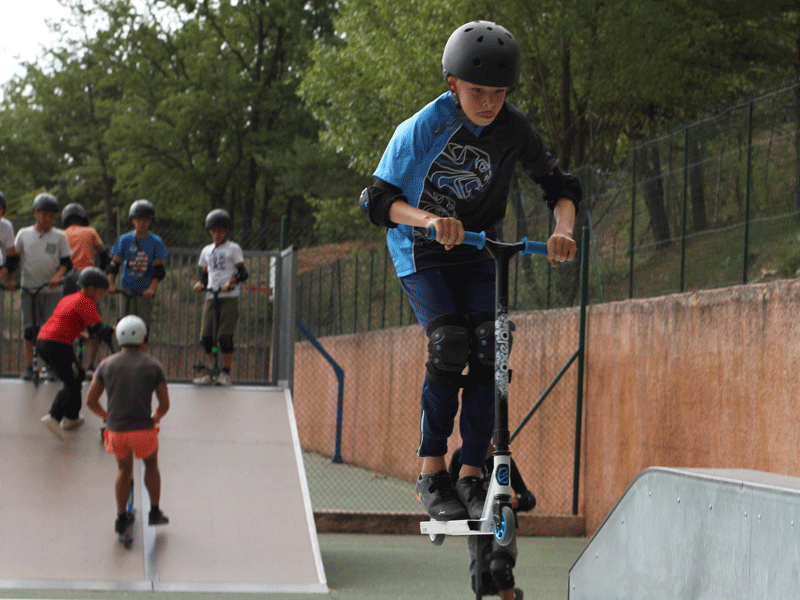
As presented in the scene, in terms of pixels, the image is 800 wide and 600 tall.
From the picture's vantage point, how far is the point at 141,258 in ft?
36.6

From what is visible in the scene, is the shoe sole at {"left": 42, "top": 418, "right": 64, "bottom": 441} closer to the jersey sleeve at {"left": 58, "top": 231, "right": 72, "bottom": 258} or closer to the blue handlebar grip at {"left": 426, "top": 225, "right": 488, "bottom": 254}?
the jersey sleeve at {"left": 58, "top": 231, "right": 72, "bottom": 258}

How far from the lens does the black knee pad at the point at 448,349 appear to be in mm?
3795

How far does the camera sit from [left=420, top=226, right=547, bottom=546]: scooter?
11.8ft

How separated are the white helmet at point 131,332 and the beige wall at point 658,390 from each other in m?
4.83

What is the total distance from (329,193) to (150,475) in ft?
98.2

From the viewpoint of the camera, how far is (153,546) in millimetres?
8172

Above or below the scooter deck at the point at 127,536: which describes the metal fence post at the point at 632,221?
above

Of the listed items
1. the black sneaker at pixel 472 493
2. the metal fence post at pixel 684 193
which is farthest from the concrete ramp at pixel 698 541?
the metal fence post at pixel 684 193

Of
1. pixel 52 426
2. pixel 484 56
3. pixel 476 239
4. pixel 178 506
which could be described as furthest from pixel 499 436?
pixel 52 426

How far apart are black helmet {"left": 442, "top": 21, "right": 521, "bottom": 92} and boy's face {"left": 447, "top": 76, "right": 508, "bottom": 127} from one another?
5 cm

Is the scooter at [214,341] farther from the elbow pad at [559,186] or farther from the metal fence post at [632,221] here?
the elbow pad at [559,186]

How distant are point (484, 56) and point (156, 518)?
5.80m

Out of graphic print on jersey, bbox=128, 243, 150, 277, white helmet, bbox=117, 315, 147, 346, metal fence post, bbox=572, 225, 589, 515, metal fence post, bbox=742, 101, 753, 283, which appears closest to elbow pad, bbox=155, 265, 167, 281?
graphic print on jersey, bbox=128, 243, 150, 277

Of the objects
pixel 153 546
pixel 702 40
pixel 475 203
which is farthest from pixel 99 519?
pixel 702 40
